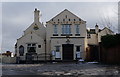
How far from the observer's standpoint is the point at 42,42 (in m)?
40.2

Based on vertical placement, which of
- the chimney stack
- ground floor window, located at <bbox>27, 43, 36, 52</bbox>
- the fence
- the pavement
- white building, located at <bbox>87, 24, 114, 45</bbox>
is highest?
the chimney stack

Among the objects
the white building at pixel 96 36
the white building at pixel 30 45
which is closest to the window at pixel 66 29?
the white building at pixel 30 45

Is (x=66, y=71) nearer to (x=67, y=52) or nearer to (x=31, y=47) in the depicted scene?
(x=67, y=52)

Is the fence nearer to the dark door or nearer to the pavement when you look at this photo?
the pavement

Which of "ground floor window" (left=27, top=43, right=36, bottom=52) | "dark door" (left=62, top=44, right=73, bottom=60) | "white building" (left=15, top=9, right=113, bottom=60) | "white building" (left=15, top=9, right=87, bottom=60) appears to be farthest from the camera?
"ground floor window" (left=27, top=43, right=36, bottom=52)

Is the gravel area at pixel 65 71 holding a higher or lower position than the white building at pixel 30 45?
lower

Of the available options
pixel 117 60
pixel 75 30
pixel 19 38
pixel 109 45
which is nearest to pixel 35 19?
pixel 19 38

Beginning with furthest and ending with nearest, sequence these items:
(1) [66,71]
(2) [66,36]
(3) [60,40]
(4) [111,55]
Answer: (2) [66,36] → (3) [60,40] → (4) [111,55] → (1) [66,71]

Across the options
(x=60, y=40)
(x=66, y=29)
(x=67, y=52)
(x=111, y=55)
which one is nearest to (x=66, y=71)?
(x=111, y=55)

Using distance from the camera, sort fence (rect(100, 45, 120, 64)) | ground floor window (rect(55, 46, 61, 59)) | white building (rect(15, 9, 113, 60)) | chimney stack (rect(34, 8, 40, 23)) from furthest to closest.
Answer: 1. chimney stack (rect(34, 8, 40, 23))
2. white building (rect(15, 9, 113, 60))
3. ground floor window (rect(55, 46, 61, 59))
4. fence (rect(100, 45, 120, 64))

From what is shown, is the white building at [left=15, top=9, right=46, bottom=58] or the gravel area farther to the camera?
the white building at [left=15, top=9, right=46, bottom=58]

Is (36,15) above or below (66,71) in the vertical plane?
above

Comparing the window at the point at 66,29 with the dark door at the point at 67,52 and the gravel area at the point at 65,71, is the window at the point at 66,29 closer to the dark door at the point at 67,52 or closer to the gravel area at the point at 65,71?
the dark door at the point at 67,52

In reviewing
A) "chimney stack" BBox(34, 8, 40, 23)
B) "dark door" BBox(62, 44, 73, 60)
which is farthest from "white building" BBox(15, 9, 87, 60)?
"chimney stack" BBox(34, 8, 40, 23)
